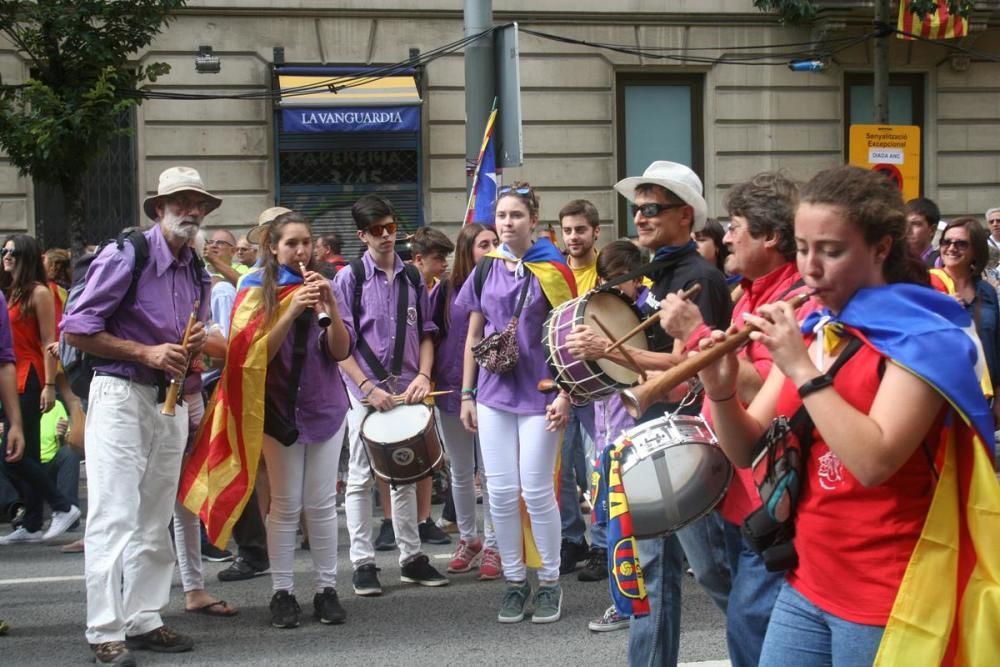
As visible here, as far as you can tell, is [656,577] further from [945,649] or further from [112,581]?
[112,581]

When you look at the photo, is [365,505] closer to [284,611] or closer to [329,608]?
[329,608]

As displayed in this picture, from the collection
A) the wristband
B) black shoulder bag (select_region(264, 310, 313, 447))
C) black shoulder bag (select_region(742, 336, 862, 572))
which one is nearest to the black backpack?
black shoulder bag (select_region(264, 310, 313, 447))

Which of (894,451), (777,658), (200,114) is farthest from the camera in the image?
(200,114)

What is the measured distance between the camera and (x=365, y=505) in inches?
302

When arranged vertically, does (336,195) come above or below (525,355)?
above

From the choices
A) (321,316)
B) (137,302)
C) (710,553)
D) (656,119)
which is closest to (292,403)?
(321,316)

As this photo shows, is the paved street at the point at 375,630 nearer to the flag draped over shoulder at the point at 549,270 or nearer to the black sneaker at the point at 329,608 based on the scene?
the black sneaker at the point at 329,608

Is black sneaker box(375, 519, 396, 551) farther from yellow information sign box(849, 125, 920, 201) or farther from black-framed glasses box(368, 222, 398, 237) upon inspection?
yellow information sign box(849, 125, 920, 201)

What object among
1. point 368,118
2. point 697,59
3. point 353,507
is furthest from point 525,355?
point 697,59

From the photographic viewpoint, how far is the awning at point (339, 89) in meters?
18.5

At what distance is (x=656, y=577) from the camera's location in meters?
4.73

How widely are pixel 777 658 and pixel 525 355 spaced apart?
3794 millimetres

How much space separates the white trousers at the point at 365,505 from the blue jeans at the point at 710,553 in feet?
10.6

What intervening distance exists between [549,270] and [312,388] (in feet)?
4.47
